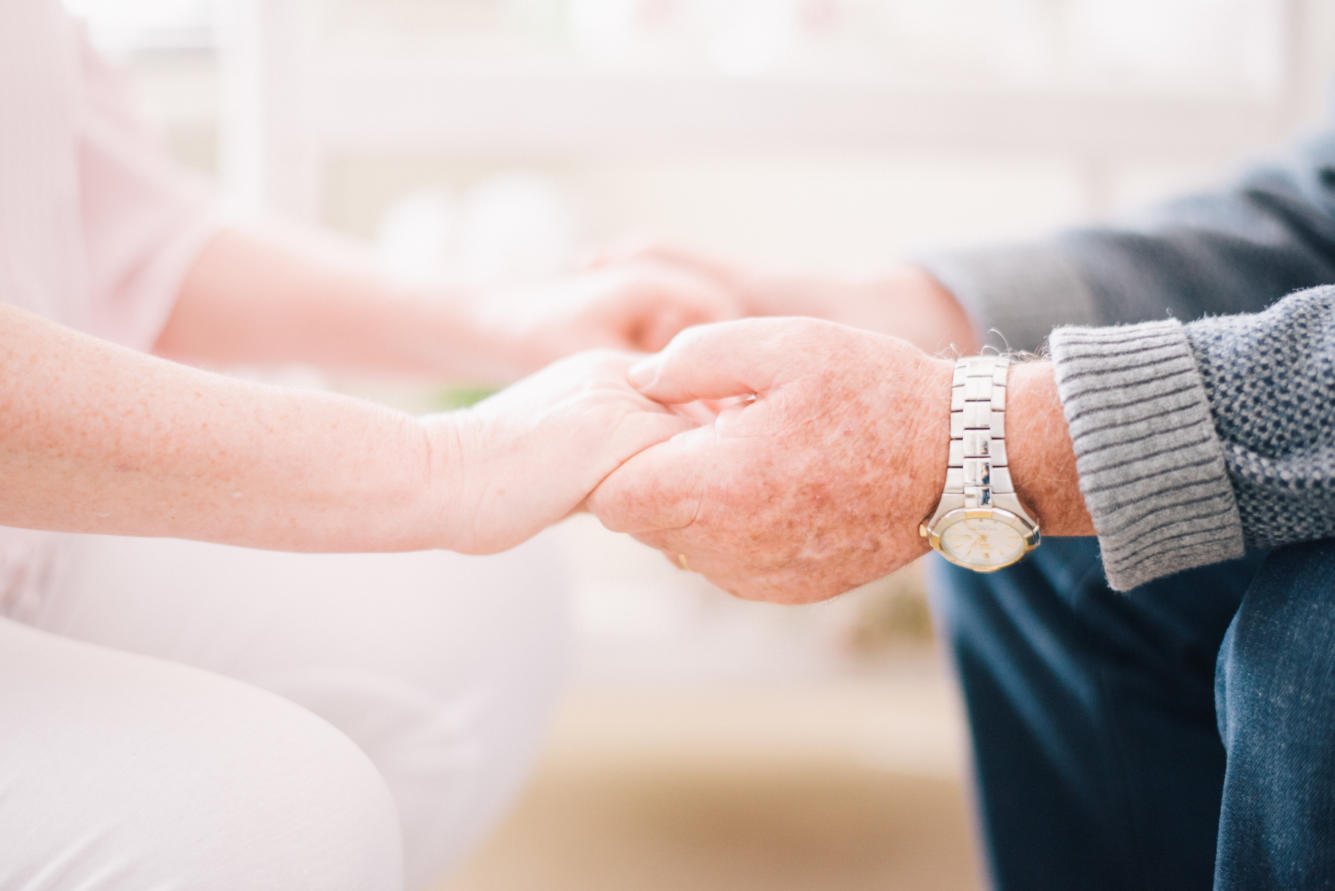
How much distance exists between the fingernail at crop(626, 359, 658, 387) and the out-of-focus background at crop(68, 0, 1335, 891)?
0.87 metres

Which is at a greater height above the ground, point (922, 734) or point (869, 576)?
point (869, 576)

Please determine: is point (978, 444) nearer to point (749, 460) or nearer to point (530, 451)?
point (749, 460)

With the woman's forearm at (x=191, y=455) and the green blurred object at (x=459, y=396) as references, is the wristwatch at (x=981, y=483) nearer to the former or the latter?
the woman's forearm at (x=191, y=455)

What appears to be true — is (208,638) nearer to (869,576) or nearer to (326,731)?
(326,731)

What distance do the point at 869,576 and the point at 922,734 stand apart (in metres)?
1.14

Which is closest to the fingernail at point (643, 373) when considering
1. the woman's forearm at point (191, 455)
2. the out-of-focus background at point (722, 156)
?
the woman's forearm at point (191, 455)

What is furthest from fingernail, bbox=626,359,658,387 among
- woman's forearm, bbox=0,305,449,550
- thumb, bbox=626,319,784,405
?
woman's forearm, bbox=0,305,449,550

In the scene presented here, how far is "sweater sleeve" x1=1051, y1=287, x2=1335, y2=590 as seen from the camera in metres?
0.54

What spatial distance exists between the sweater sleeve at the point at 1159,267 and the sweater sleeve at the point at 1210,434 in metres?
0.34

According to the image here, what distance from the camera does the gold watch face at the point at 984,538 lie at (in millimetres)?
606

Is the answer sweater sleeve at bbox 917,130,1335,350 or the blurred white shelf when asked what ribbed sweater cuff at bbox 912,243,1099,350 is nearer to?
sweater sleeve at bbox 917,130,1335,350

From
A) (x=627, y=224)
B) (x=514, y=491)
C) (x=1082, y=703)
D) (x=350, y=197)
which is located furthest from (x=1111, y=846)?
(x=350, y=197)

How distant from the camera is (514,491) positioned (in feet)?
2.07

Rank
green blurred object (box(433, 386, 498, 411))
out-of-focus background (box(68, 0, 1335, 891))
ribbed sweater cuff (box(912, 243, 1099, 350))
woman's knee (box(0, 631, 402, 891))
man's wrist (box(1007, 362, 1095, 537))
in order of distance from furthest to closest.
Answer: green blurred object (box(433, 386, 498, 411))
out-of-focus background (box(68, 0, 1335, 891))
ribbed sweater cuff (box(912, 243, 1099, 350))
man's wrist (box(1007, 362, 1095, 537))
woman's knee (box(0, 631, 402, 891))
